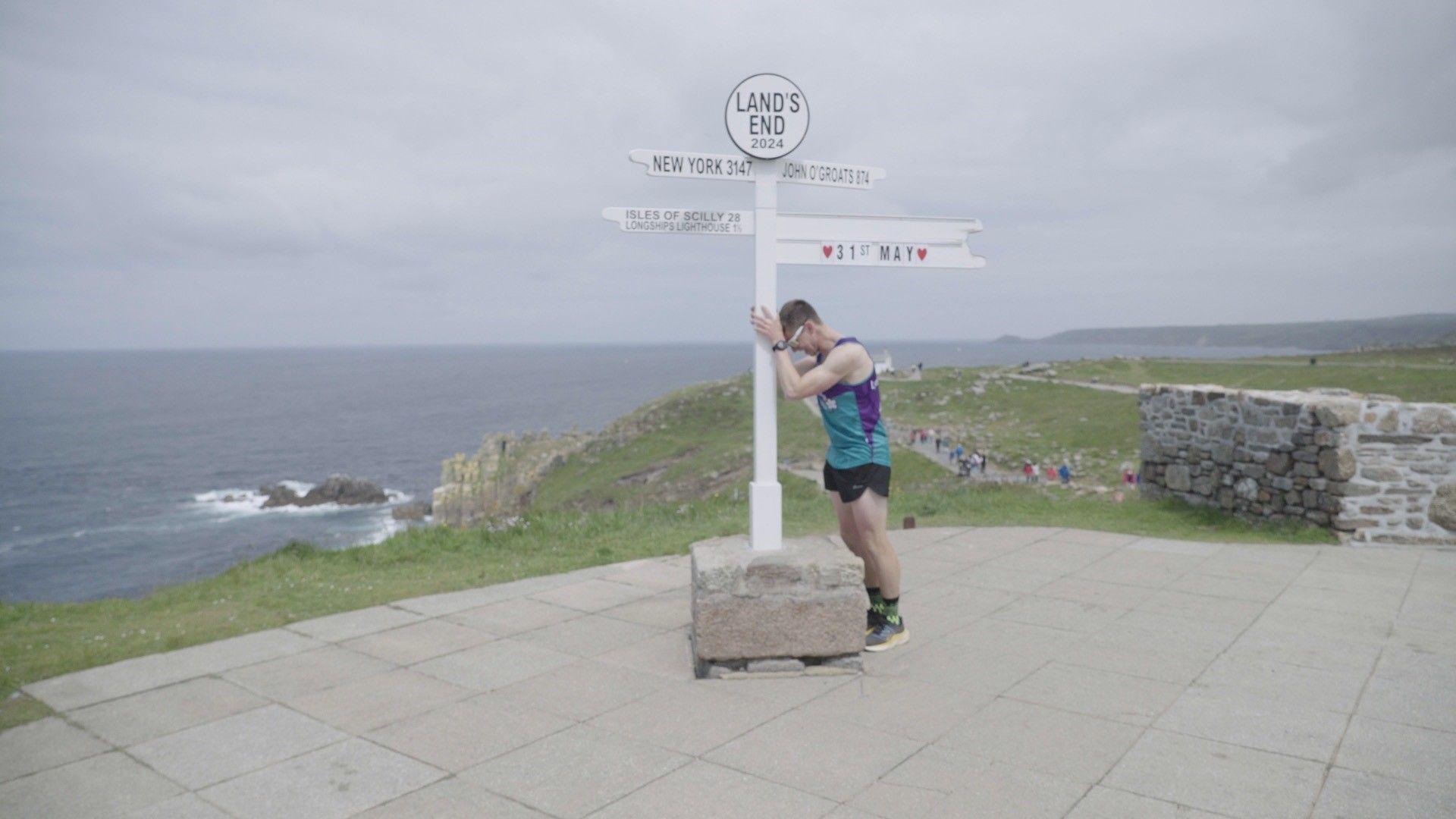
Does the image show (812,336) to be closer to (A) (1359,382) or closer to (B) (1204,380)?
(A) (1359,382)

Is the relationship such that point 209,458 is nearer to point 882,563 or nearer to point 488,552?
point 488,552

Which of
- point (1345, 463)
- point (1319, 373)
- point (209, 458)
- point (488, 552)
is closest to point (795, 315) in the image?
point (488, 552)

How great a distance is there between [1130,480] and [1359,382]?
32.6 ft

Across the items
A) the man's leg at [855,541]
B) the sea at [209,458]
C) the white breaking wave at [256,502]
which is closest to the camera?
the man's leg at [855,541]

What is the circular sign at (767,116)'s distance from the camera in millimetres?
5152

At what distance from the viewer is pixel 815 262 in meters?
5.35

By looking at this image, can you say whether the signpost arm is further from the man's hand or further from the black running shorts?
the black running shorts

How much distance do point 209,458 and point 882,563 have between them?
61.1 m

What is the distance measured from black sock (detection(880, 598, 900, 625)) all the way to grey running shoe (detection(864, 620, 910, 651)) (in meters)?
0.01

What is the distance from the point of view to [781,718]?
170 inches

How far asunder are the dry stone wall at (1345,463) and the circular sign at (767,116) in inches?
238

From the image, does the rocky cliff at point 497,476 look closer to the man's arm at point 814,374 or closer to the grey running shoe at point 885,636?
the grey running shoe at point 885,636

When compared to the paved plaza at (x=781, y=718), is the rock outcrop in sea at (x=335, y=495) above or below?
below

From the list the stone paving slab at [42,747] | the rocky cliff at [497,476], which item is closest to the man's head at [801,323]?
the stone paving slab at [42,747]
